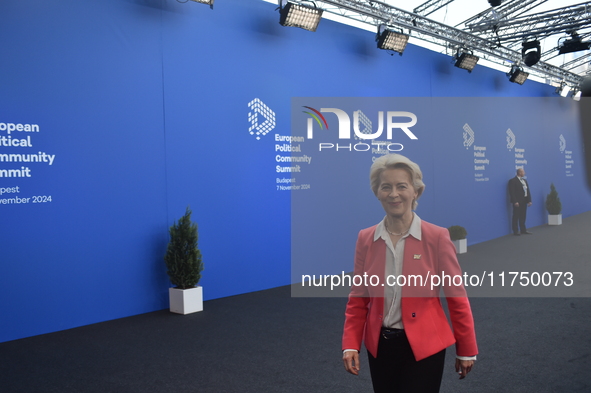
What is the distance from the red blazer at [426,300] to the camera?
6.04 ft

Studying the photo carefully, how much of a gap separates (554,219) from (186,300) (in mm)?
12061

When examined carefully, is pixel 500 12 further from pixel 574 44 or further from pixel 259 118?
pixel 259 118

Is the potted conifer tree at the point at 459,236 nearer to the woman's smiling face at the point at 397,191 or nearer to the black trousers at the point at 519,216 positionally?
the black trousers at the point at 519,216

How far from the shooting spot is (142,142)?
6.32 m

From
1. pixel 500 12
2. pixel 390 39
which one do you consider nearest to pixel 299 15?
pixel 390 39

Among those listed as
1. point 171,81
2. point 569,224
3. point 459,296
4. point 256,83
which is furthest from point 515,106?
point 459,296

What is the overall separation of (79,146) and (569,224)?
13314 mm

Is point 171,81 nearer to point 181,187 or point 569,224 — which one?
point 181,187

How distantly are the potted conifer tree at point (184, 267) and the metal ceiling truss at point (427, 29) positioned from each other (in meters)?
3.75

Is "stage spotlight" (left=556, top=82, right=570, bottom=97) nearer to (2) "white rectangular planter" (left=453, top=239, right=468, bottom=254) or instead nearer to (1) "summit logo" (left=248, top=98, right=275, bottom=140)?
(2) "white rectangular planter" (left=453, top=239, right=468, bottom=254)

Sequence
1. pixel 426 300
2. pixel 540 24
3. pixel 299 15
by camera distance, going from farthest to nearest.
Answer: pixel 540 24, pixel 299 15, pixel 426 300

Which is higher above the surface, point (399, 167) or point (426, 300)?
point (399, 167)

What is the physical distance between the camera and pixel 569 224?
14.6 metres

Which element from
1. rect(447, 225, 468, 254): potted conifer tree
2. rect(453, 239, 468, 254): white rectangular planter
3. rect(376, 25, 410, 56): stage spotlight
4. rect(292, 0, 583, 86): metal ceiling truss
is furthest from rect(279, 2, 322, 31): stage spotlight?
rect(453, 239, 468, 254): white rectangular planter
